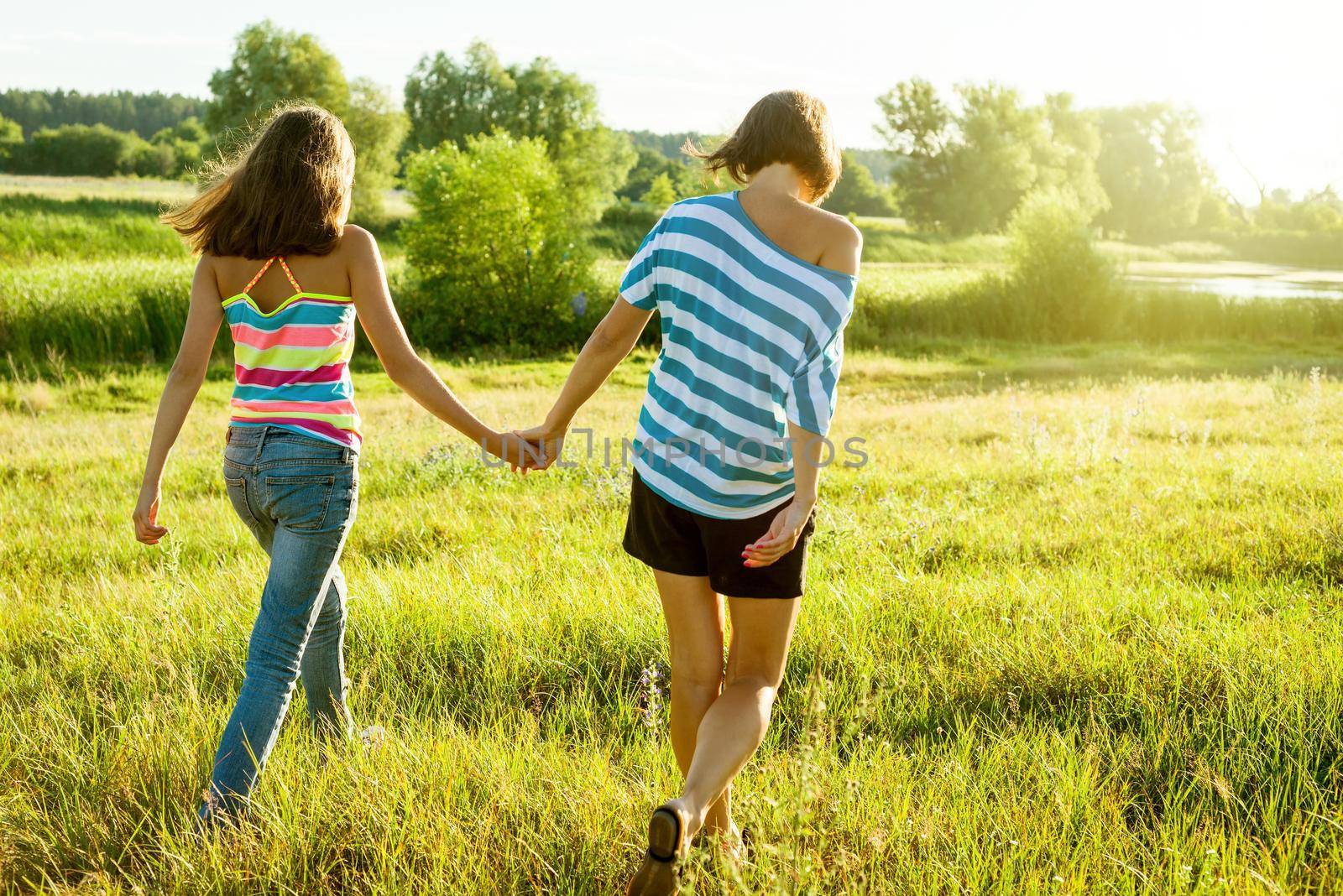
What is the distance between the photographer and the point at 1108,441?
9.00 meters

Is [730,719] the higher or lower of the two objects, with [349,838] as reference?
higher

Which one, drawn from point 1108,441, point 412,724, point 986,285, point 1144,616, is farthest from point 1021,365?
point 412,724

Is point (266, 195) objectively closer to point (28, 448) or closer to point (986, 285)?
point (28, 448)

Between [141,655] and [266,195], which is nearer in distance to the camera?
[266,195]

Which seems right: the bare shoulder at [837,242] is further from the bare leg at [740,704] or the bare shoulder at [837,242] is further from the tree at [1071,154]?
the tree at [1071,154]

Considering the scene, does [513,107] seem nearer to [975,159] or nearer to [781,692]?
[975,159]

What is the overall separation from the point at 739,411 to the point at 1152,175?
84475 millimetres

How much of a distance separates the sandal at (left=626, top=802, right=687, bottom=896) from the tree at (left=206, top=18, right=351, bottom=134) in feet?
156

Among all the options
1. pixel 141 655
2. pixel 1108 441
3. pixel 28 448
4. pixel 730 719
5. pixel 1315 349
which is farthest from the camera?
pixel 1315 349

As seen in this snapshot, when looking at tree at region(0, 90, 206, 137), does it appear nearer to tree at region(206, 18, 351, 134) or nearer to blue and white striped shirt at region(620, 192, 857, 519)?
tree at region(206, 18, 351, 134)

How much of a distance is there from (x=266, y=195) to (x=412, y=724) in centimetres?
185

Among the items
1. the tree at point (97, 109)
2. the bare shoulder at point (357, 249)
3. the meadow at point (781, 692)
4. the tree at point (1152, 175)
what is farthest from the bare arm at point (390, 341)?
the tree at point (97, 109)

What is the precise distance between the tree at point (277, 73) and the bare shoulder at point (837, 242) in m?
47.1

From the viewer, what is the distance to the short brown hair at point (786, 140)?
7.71ft
